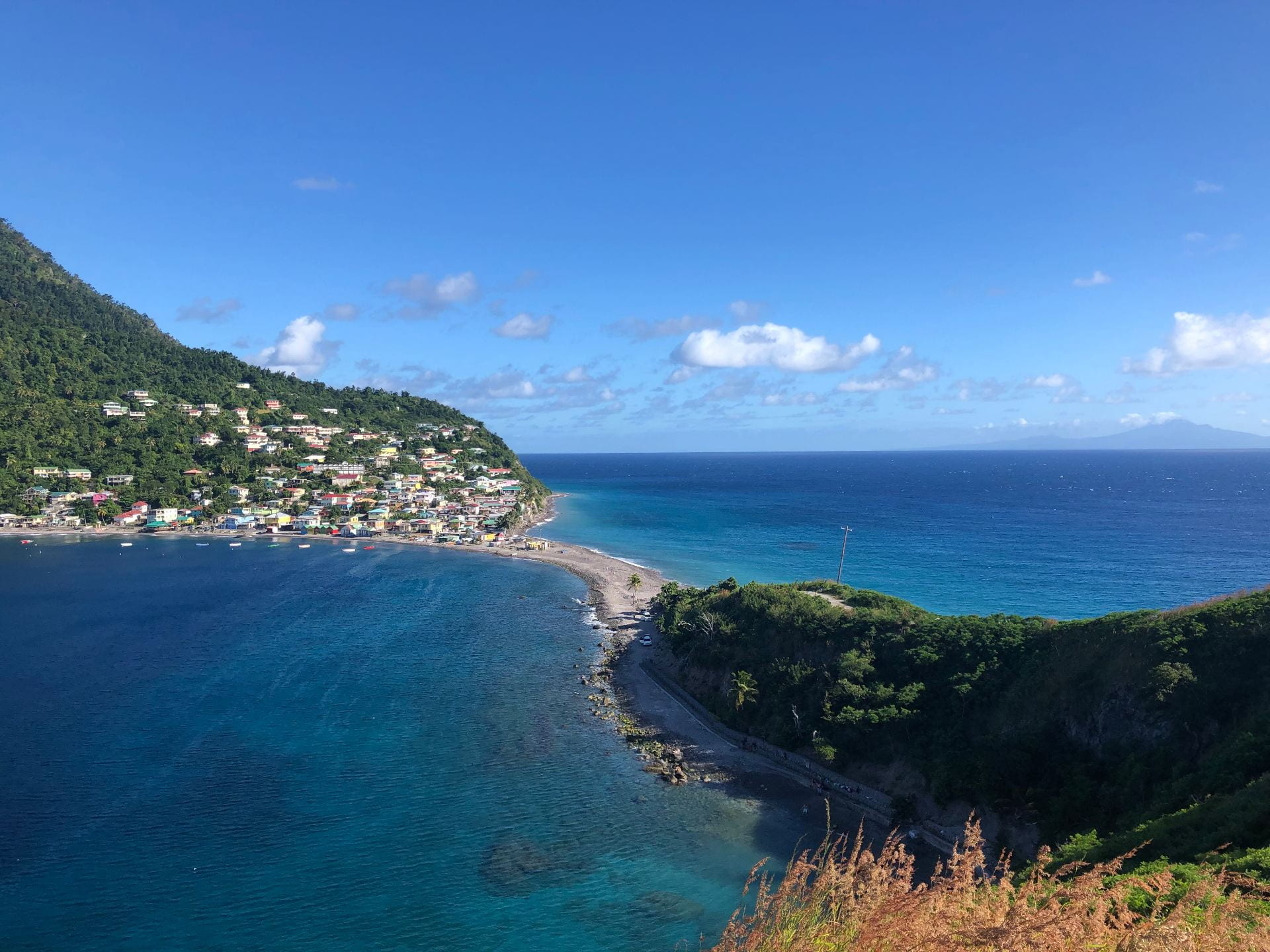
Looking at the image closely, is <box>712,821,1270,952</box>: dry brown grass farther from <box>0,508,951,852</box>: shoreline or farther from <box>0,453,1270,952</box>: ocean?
<box>0,453,1270,952</box>: ocean

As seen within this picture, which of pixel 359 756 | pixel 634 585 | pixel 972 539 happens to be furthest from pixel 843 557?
pixel 359 756

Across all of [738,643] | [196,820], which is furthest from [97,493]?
[738,643]

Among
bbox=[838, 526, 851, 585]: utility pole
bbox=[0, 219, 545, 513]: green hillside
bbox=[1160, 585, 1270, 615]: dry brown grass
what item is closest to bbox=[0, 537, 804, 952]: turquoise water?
bbox=[1160, 585, 1270, 615]: dry brown grass

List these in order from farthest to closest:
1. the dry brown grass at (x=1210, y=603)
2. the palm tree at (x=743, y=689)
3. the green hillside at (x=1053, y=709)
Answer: the palm tree at (x=743, y=689) → the dry brown grass at (x=1210, y=603) → the green hillside at (x=1053, y=709)

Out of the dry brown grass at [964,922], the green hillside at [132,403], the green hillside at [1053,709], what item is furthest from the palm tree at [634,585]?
the green hillside at [132,403]

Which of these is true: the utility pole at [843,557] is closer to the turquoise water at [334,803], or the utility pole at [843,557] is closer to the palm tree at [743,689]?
the palm tree at [743,689]
